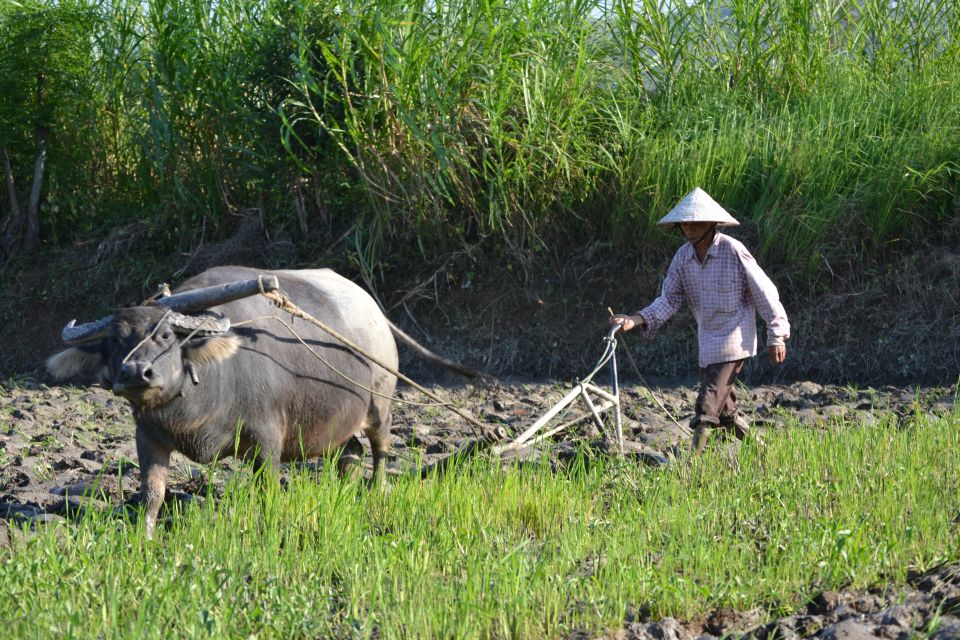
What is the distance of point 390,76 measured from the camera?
254 inches

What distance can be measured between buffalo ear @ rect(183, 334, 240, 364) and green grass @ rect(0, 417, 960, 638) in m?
0.46

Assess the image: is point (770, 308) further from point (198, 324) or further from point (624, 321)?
point (198, 324)

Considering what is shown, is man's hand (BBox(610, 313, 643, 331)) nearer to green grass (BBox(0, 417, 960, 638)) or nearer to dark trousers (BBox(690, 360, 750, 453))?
dark trousers (BBox(690, 360, 750, 453))

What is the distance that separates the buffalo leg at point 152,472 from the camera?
3637 millimetres

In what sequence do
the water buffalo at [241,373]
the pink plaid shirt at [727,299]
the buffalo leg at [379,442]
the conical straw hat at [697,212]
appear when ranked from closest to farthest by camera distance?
1. the water buffalo at [241,373]
2. the conical straw hat at [697,212]
3. the pink plaid shirt at [727,299]
4. the buffalo leg at [379,442]

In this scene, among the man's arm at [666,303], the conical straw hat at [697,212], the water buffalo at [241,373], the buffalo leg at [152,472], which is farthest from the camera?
the man's arm at [666,303]

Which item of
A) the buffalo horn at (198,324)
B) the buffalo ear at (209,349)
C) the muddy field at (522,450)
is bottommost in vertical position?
the muddy field at (522,450)

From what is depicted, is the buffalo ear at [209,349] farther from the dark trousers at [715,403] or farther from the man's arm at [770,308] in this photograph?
the man's arm at [770,308]

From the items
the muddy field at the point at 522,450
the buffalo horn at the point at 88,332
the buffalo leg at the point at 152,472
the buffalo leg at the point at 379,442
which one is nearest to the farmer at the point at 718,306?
the muddy field at the point at 522,450

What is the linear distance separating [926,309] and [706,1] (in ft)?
7.96

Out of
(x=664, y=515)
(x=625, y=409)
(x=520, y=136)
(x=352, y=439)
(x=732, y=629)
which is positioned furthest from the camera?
(x=520, y=136)

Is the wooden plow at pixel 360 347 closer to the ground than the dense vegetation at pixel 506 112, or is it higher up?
closer to the ground

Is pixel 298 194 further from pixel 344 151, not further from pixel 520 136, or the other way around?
pixel 520 136

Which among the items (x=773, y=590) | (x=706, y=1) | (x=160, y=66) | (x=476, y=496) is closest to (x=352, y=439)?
(x=476, y=496)
